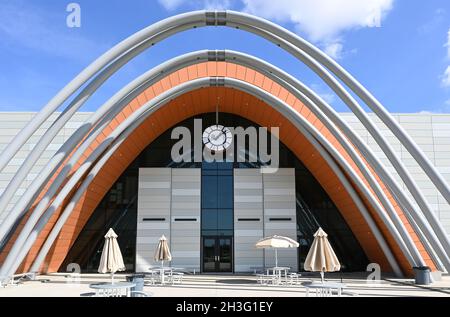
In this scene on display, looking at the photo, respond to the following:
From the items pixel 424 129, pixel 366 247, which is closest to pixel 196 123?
pixel 366 247

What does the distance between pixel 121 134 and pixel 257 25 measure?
917 cm

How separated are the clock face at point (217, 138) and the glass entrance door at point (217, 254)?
219 inches

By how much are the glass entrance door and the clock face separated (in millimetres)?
5567

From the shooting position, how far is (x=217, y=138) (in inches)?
974

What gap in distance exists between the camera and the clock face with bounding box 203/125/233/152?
24531 millimetres

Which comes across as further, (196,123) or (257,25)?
(196,123)

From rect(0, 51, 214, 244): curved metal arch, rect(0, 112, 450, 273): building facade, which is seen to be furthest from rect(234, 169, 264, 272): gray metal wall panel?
rect(0, 51, 214, 244): curved metal arch

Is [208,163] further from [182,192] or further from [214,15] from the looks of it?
[214,15]

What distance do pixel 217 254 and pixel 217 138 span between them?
23.2 ft

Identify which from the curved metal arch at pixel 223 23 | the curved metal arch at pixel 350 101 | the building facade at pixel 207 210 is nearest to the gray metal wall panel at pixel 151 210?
the building facade at pixel 207 210

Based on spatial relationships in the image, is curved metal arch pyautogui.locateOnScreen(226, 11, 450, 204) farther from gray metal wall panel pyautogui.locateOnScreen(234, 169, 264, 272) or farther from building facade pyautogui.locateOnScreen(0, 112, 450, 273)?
gray metal wall panel pyautogui.locateOnScreen(234, 169, 264, 272)

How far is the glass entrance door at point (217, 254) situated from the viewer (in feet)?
76.8

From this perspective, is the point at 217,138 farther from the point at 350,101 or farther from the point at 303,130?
the point at 350,101

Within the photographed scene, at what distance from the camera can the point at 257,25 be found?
14688 mm
